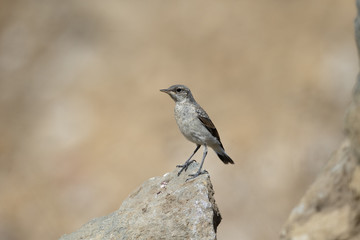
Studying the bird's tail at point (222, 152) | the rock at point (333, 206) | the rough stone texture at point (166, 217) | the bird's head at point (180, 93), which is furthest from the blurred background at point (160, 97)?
the rock at point (333, 206)

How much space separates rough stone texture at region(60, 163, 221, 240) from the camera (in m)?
6.05

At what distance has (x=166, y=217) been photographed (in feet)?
20.5

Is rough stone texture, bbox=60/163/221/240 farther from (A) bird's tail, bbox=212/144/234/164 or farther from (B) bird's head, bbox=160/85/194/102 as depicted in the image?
(A) bird's tail, bbox=212/144/234/164

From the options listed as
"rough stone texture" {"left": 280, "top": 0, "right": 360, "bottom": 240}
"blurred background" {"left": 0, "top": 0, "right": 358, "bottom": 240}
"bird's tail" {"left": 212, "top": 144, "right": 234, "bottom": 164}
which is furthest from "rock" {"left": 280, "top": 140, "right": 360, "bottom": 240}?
"blurred background" {"left": 0, "top": 0, "right": 358, "bottom": 240}

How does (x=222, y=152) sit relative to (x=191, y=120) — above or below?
above

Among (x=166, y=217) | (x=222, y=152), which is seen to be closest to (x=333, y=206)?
(x=166, y=217)

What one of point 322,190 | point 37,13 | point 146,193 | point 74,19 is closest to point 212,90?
point 74,19

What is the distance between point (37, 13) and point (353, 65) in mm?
12838

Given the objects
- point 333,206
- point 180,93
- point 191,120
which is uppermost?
point 180,93

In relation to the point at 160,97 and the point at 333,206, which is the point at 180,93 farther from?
the point at 160,97

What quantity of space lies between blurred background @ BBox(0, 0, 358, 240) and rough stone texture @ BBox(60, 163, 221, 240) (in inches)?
285

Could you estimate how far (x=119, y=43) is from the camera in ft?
70.4

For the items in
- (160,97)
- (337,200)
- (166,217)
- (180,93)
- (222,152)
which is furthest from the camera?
(160,97)

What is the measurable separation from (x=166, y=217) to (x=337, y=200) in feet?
9.14
